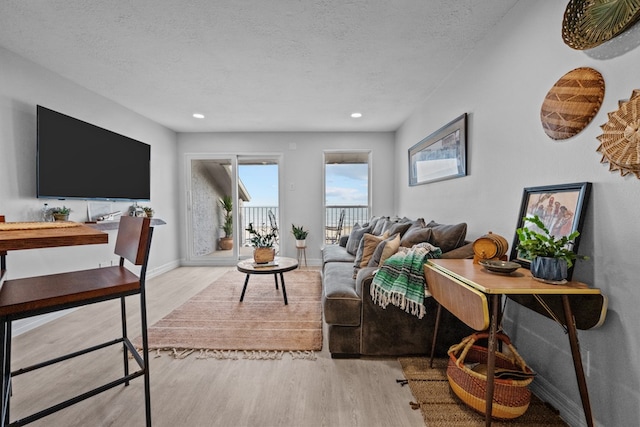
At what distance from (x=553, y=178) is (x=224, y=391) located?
7.27 ft

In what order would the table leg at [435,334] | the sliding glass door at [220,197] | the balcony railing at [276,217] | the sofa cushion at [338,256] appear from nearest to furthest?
the table leg at [435,334]
the sofa cushion at [338,256]
the sliding glass door at [220,197]
the balcony railing at [276,217]

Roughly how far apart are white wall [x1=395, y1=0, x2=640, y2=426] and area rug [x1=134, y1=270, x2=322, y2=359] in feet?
4.78

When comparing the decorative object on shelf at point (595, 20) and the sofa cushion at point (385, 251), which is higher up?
the decorative object on shelf at point (595, 20)

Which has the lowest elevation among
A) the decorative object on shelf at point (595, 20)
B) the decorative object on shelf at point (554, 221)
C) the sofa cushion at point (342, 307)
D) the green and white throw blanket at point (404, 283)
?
the sofa cushion at point (342, 307)

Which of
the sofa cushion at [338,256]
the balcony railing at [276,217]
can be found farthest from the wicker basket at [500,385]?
the balcony railing at [276,217]

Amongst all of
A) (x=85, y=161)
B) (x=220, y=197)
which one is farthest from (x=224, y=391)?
(x=220, y=197)

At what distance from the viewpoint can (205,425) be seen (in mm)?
1413

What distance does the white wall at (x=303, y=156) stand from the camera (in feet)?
16.3

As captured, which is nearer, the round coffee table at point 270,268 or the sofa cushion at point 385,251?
the sofa cushion at point 385,251

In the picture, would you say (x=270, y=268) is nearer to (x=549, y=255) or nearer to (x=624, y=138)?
(x=549, y=255)

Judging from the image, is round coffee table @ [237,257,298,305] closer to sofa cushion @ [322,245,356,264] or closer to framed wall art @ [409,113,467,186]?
sofa cushion @ [322,245,356,264]

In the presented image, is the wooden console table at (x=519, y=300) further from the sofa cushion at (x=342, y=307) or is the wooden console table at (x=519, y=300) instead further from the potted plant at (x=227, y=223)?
the potted plant at (x=227, y=223)

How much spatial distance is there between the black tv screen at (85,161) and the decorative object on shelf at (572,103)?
A: 3870 mm

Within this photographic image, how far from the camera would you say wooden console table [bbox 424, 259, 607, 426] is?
115cm
